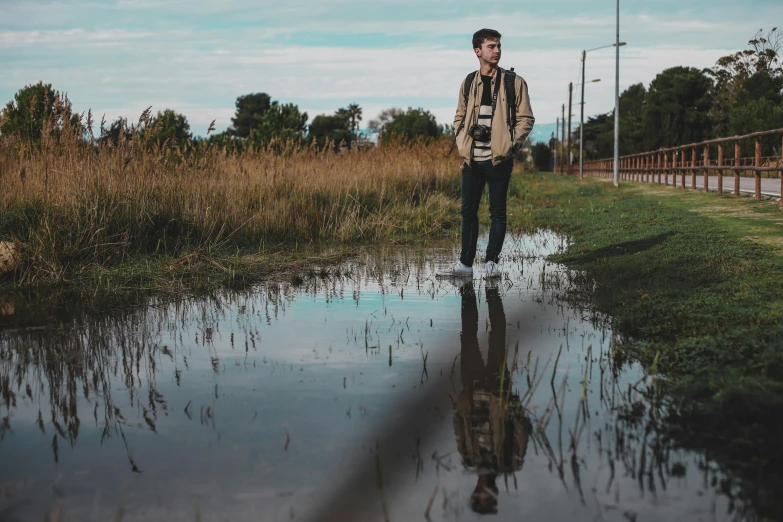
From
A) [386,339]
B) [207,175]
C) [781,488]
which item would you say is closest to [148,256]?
[207,175]

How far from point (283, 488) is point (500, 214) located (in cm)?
522

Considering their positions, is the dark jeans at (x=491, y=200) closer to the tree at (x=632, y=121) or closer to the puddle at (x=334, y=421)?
the puddle at (x=334, y=421)

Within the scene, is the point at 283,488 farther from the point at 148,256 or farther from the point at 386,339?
the point at 148,256

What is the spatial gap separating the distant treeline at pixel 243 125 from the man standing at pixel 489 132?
4.12 metres

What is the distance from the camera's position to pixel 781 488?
2.41m

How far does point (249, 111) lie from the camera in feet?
332

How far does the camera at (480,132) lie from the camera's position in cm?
714

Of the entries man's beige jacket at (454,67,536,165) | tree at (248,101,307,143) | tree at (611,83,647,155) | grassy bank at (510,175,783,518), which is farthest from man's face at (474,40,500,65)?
tree at (248,101,307,143)

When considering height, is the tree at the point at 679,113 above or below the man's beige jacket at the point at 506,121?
above

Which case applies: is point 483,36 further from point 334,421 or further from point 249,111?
point 249,111

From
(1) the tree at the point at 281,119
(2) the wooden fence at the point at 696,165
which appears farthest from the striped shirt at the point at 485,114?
(1) the tree at the point at 281,119

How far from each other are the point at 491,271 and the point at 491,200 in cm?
68

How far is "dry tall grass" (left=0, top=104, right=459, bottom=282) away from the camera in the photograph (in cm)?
769

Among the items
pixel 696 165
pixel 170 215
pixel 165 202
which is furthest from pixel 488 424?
pixel 696 165
